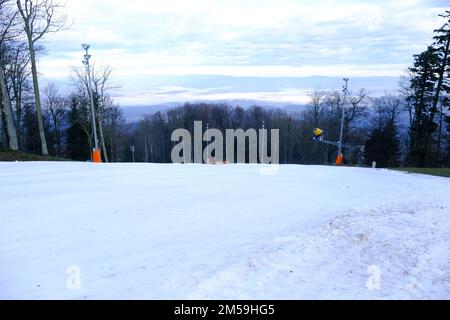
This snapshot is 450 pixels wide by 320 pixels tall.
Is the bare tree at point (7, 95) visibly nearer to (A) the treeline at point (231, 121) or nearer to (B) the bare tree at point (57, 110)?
(A) the treeline at point (231, 121)

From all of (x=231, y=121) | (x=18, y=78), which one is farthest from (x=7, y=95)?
(x=231, y=121)

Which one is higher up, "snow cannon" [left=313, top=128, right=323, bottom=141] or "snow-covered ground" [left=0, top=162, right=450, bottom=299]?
"snow-covered ground" [left=0, top=162, right=450, bottom=299]

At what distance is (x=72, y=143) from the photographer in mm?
49750

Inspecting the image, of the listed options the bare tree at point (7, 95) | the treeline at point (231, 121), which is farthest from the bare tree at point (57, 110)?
the bare tree at point (7, 95)

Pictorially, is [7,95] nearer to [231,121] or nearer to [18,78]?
[18,78]

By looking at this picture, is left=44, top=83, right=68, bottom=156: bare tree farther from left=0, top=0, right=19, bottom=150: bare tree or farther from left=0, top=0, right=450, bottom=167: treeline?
left=0, top=0, right=19, bottom=150: bare tree

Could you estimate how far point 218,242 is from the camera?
538cm

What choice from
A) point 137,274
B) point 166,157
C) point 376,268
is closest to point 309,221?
point 376,268

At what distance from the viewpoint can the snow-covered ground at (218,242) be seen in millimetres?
4109

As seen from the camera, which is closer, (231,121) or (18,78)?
(18,78)

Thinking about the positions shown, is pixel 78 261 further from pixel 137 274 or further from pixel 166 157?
pixel 166 157

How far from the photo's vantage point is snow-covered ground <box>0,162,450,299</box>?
13.5 feet

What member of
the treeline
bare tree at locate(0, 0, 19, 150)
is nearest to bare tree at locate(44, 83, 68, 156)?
the treeline
